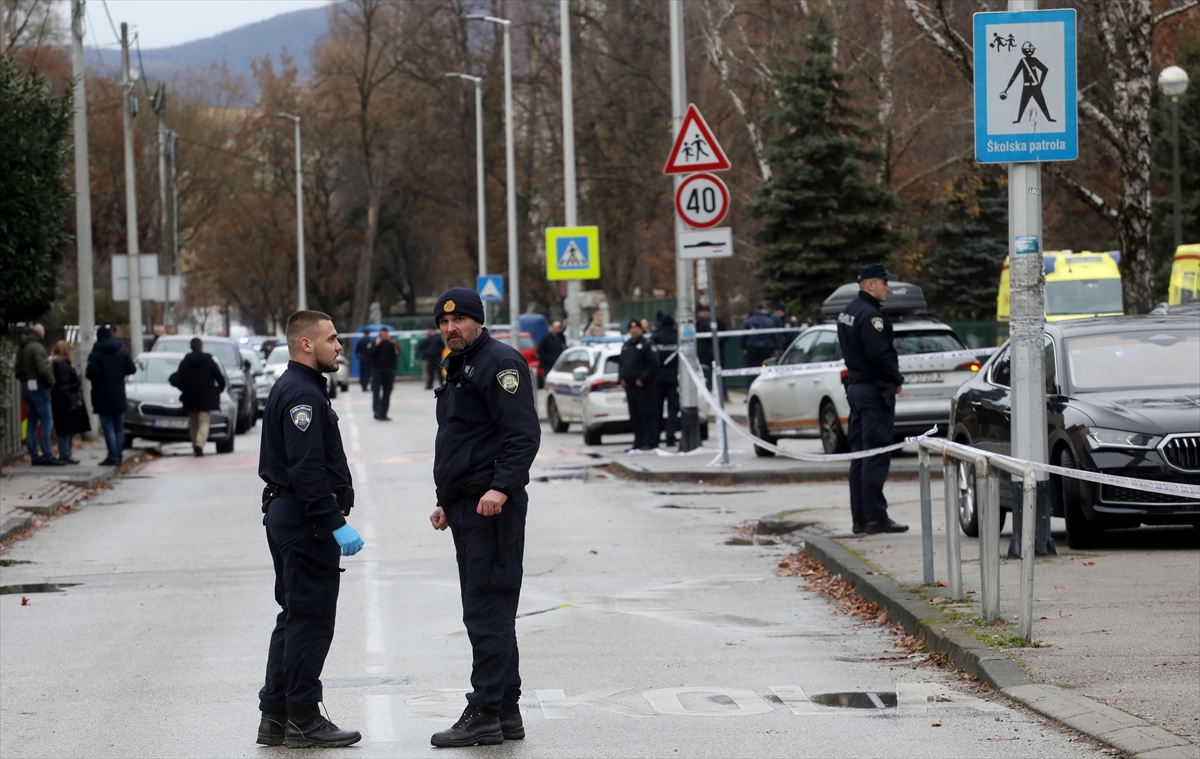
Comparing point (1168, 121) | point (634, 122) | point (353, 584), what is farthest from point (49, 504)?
point (634, 122)

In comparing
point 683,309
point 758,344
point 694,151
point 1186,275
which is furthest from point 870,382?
point 758,344

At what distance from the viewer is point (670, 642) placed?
375 inches

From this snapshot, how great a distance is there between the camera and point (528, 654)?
364 inches

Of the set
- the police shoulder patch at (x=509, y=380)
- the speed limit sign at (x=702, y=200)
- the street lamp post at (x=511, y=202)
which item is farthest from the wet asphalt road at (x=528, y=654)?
the street lamp post at (x=511, y=202)

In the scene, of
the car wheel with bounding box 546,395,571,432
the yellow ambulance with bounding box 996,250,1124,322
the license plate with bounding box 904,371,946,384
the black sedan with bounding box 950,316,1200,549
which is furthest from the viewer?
the yellow ambulance with bounding box 996,250,1124,322

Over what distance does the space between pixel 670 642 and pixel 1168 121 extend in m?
38.6

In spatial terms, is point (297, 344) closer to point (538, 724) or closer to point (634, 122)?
point (538, 724)

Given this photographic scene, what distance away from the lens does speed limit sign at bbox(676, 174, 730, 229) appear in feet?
63.6

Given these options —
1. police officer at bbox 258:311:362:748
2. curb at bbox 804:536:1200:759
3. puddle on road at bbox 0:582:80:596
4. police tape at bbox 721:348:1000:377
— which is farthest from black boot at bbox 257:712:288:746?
police tape at bbox 721:348:1000:377

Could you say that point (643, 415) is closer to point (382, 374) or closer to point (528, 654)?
point (382, 374)

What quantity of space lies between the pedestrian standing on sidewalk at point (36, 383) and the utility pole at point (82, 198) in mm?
4524

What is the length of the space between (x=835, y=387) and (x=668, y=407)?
3153mm

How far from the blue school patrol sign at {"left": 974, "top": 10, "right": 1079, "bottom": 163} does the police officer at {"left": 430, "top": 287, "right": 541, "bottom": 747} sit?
5.02 m

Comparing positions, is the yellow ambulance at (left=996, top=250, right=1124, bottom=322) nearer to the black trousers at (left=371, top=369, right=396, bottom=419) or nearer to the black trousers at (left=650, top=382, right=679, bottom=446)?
the black trousers at (left=371, top=369, right=396, bottom=419)
